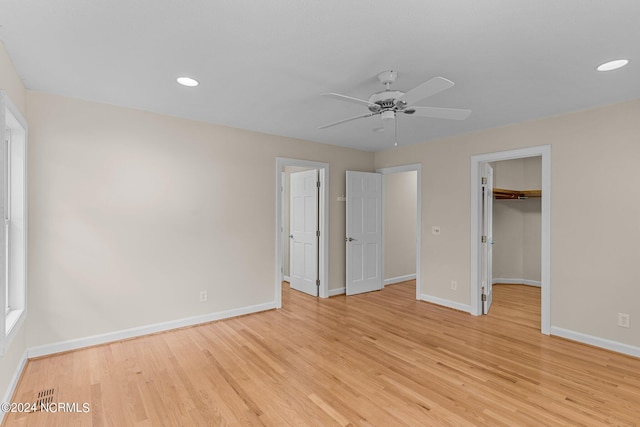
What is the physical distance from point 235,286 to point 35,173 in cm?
242

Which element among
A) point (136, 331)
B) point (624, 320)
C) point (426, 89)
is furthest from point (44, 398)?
point (624, 320)

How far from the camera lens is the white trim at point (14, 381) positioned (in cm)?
224

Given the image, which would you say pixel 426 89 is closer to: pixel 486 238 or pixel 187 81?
pixel 187 81

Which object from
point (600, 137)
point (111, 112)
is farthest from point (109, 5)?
point (600, 137)

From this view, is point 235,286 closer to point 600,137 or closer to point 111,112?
point 111,112

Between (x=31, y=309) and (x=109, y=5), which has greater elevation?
(x=109, y=5)

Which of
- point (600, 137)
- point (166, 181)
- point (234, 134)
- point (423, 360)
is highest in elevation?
point (234, 134)

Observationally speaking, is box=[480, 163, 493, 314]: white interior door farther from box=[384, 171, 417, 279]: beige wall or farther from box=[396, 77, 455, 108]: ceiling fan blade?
box=[396, 77, 455, 108]: ceiling fan blade

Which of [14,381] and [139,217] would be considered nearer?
[14,381]

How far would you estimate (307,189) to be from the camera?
17.9ft

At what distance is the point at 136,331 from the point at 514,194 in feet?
21.3

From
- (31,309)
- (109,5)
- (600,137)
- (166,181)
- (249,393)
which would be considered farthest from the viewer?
(166,181)

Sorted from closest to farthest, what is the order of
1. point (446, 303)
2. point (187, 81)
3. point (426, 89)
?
1. point (426, 89)
2. point (187, 81)
3. point (446, 303)

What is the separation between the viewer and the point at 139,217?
3.56m
